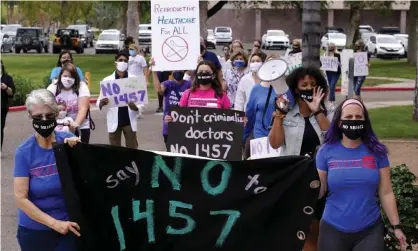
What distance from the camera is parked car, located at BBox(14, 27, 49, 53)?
53438 mm

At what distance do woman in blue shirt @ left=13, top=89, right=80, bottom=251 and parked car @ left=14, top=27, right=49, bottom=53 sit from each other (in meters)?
49.5

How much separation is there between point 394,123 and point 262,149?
1104cm

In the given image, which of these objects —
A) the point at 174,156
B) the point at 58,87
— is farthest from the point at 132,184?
the point at 58,87

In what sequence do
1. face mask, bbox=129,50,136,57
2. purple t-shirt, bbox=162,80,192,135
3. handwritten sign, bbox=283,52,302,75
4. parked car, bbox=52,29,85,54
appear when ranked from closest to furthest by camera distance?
handwritten sign, bbox=283,52,302,75
purple t-shirt, bbox=162,80,192,135
face mask, bbox=129,50,136,57
parked car, bbox=52,29,85,54

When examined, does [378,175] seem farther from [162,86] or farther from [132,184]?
[162,86]

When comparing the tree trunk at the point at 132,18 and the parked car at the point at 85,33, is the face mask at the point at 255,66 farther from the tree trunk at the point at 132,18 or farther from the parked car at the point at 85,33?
the parked car at the point at 85,33

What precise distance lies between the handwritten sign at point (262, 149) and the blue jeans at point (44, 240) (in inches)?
81.7

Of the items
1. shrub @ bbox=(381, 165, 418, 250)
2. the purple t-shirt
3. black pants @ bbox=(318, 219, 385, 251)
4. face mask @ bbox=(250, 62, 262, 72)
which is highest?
face mask @ bbox=(250, 62, 262, 72)

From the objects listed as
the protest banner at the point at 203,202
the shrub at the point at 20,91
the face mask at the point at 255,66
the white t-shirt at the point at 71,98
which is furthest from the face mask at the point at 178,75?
the shrub at the point at 20,91

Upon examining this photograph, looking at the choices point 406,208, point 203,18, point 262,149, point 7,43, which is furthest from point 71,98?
point 7,43

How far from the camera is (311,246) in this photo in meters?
6.29

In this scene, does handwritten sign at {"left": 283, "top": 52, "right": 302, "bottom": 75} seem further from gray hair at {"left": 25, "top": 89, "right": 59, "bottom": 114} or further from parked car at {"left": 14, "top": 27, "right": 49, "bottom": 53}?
parked car at {"left": 14, "top": 27, "right": 49, "bottom": 53}

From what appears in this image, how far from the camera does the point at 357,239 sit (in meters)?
5.23

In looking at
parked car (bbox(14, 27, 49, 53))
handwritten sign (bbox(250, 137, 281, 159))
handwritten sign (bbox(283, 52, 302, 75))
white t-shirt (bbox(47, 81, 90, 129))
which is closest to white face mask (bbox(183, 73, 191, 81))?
handwritten sign (bbox(283, 52, 302, 75))
